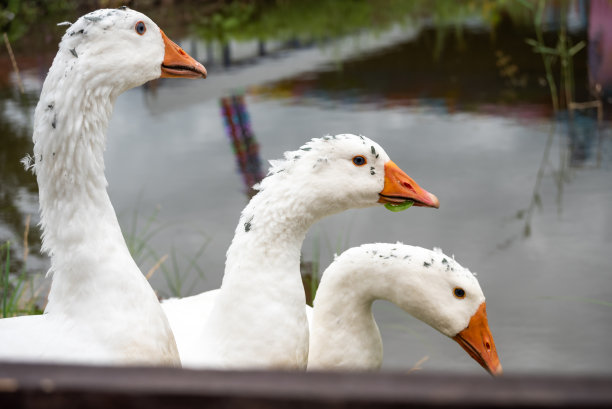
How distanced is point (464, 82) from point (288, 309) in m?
4.96

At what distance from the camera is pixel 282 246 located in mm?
2053

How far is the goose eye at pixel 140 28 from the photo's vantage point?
1.80 meters

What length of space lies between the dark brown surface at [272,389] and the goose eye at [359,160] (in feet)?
5.09

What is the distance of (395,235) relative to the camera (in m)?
4.02

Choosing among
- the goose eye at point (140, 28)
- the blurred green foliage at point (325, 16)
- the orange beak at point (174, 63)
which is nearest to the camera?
the goose eye at point (140, 28)

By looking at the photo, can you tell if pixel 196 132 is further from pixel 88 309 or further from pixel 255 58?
pixel 88 309

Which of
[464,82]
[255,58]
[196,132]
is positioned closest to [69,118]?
[196,132]

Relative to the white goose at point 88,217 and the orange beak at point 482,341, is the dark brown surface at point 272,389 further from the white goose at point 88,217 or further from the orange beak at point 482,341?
the orange beak at point 482,341

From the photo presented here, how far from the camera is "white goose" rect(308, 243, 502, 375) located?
222 cm

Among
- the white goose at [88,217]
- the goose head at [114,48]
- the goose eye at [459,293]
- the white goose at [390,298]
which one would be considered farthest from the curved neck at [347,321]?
the goose head at [114,48]

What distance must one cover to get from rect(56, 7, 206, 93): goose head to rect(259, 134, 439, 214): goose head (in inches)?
19.9

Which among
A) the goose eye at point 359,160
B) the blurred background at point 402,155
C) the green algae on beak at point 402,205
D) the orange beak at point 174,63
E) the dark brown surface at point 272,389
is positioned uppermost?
the orange beak at point 174,63

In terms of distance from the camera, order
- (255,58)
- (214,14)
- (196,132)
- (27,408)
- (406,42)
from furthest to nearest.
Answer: (214,14)
(406,42)
(255,58)
(196,132)
(27,408)

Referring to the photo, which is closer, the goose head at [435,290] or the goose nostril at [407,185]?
the goose nostril at [407,185]
